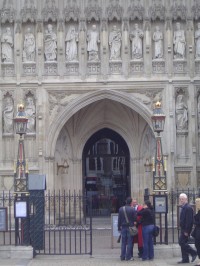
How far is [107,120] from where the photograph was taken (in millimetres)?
32344

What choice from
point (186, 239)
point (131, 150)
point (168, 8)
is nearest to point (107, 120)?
point (131, 150)

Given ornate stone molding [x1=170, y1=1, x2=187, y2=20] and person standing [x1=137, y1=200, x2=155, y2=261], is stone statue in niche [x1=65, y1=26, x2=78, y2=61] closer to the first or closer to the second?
ornate stone molding [x1=170, y1=1, x2=187, y2=20]

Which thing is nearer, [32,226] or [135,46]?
[32,226]

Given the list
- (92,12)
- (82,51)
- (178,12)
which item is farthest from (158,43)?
(82,51)

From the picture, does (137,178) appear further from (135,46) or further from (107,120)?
(135,46)

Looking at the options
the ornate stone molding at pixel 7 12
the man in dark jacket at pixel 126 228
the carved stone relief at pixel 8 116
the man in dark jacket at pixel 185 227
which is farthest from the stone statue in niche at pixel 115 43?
the man in dark jacket at pixel 185 227

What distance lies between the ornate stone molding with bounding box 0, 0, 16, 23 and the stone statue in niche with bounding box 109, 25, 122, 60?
4.34 m

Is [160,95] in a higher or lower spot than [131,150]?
higher

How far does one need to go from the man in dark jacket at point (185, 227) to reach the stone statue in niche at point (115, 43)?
45.5 feet

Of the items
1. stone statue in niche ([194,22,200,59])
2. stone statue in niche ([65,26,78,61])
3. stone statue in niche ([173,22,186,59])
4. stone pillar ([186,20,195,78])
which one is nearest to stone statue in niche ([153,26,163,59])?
stone statue in niche ([173,22,186,59])

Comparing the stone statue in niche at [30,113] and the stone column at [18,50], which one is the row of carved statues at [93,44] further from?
the stone statue in niche at [30,113]

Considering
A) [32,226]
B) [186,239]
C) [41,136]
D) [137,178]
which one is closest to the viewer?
[186,239]

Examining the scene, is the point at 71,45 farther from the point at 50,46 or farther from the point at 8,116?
the point at 8,116

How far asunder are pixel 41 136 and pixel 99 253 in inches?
411
